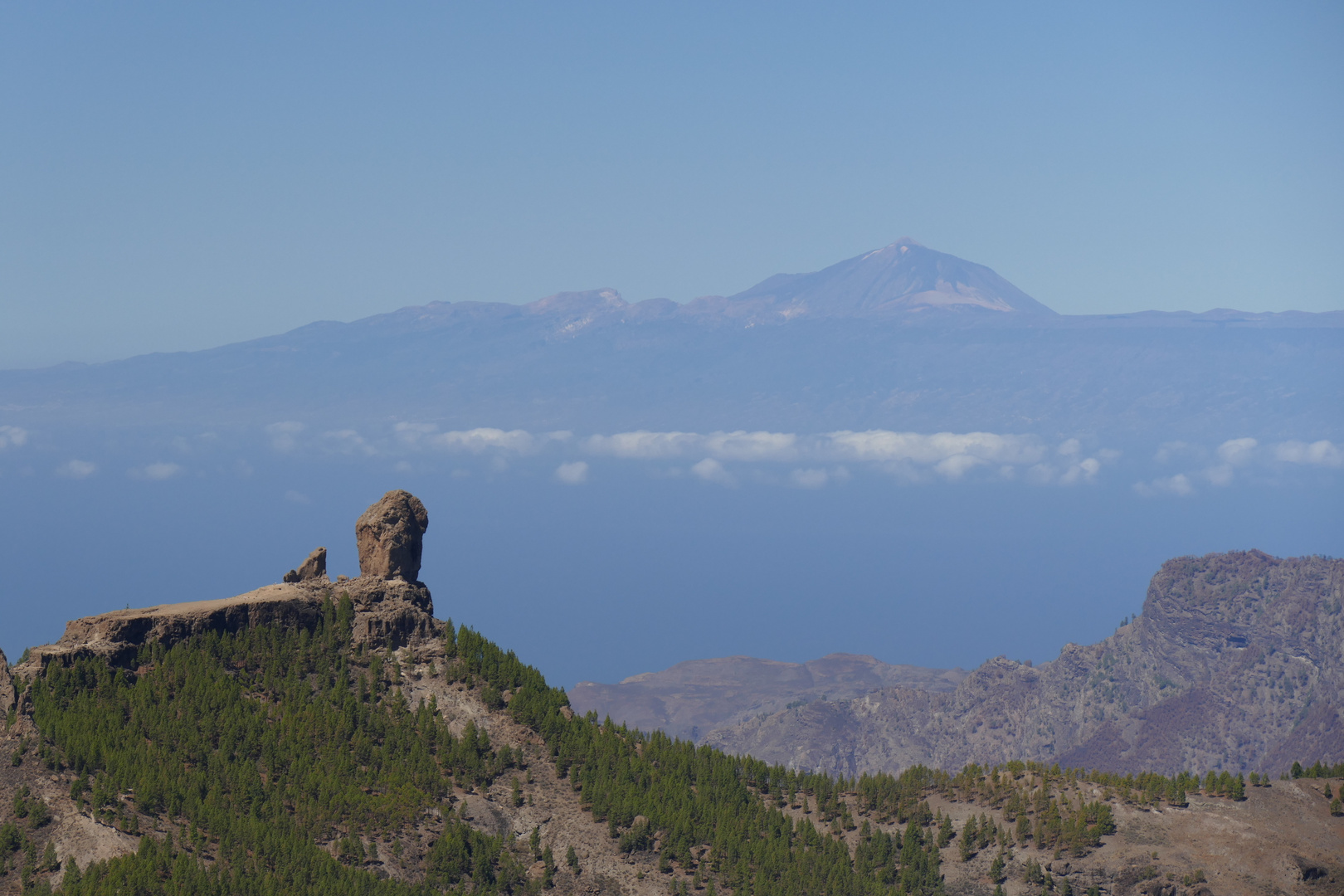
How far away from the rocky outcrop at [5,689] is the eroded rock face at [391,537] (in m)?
35.3

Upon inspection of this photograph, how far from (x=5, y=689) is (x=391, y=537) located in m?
38.8

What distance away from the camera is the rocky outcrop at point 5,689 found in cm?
11006

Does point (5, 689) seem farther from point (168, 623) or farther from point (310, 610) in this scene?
point (310, 610)

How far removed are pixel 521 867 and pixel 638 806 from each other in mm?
13926

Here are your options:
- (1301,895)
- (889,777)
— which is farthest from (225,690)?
(1301,895)

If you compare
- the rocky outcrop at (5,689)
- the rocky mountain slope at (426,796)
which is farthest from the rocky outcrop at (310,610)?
the rocky outcrop at (5,689)

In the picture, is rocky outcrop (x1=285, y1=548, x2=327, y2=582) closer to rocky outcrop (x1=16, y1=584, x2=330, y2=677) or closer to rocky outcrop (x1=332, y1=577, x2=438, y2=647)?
rocky outcrop (x1=332, y1=577, x2=438, y2=647)

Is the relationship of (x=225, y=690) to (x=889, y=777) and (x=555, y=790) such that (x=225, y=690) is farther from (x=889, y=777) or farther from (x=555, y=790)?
(x=889, y=777)

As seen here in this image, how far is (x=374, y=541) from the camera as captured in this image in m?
139

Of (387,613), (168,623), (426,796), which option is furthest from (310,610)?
(426,796)

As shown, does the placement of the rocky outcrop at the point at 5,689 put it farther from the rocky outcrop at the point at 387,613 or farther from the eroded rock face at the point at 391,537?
the eroded rock face at the point at 391,537

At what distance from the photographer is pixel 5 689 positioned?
11112 cm

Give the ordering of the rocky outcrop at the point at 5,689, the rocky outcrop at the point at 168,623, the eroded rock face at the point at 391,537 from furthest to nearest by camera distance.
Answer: the eroded rock face at the point at 391,537 → the rocky outcrop at the point at 168,623 → the rocky outcrop at the point at 5,689

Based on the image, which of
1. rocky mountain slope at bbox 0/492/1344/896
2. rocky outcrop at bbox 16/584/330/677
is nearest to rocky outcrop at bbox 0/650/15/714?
rocky mountain slope at bbox 0/492/1344/896
